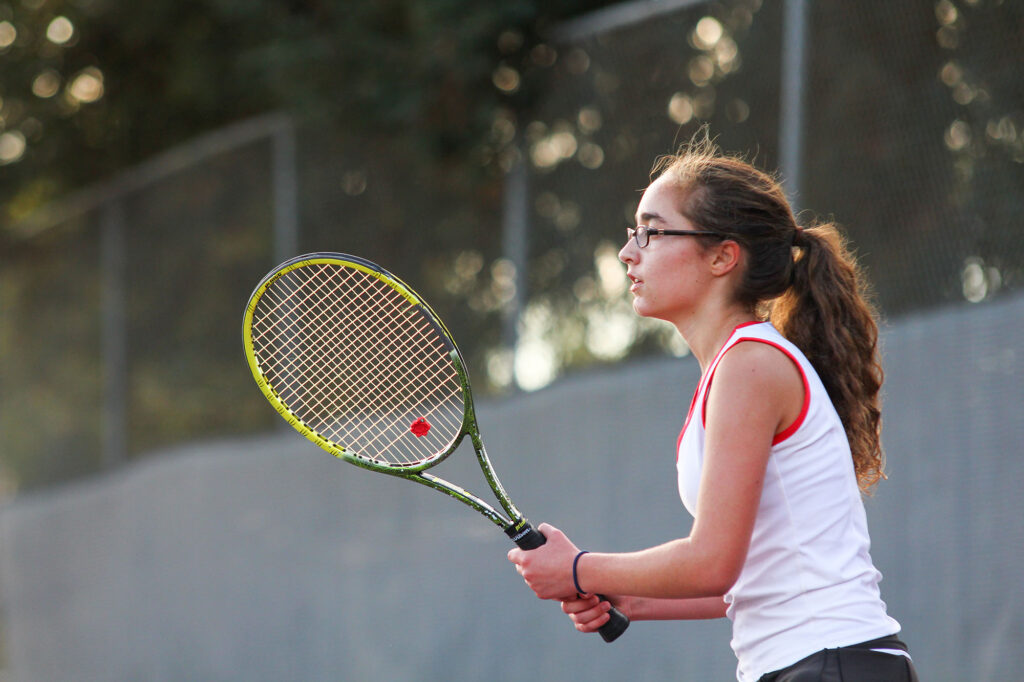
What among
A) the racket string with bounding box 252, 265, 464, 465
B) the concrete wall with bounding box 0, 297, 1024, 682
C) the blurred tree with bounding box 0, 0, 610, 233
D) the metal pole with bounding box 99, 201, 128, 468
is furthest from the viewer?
the metal pole with bounding box 99, 201, 128, 468

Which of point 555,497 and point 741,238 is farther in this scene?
point 555,497

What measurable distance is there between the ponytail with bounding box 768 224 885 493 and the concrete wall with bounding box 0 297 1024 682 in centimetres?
180

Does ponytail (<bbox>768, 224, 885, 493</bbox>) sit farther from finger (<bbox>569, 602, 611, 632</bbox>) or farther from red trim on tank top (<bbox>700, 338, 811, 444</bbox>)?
finger (<bbox>569, 602, 611, 632</bbox>)

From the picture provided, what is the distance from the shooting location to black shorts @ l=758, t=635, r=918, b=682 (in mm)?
2201

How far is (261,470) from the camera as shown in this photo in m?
7.50

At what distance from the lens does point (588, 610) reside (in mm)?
2604

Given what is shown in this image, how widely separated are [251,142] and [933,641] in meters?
Result: 5.25

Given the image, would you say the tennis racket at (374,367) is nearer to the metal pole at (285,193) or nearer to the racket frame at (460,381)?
the racket frame at (460,381)

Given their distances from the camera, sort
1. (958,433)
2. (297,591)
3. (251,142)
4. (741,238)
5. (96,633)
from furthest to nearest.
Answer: (96,633), (251,142), (297,591), (958,433), (741,238)

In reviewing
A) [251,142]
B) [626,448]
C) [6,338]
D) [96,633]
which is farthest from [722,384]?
[6,338]

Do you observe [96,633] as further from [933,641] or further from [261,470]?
[933,641]

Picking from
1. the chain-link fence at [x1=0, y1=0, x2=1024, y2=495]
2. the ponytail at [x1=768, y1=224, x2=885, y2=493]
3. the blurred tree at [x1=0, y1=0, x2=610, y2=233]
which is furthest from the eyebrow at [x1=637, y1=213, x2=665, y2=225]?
the blurred tree at [x1=0, y1=0, x2=610, y2=233]

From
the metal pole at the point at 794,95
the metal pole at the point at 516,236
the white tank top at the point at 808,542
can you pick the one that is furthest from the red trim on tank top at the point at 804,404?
the metal pole at the point at 516,236

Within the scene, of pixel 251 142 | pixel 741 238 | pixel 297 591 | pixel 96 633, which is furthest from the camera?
pixel 96 633
